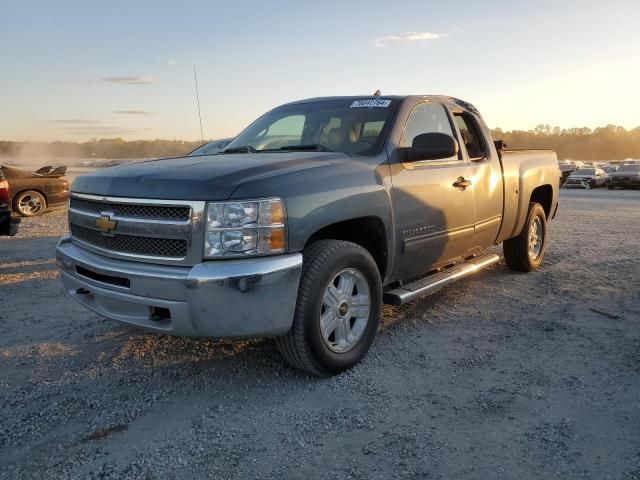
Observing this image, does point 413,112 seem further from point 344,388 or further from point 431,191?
point 344,388

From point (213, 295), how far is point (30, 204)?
478 inches

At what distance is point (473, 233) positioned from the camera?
4918 mm

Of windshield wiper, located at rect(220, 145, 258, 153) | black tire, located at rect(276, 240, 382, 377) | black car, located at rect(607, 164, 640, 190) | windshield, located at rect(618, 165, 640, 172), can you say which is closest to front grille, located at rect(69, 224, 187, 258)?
black tire, located at rect(276, 240, 382, 377)

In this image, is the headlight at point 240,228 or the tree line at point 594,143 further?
the tree line at point 594,143

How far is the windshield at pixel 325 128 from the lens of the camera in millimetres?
4184

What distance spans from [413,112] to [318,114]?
829 mm

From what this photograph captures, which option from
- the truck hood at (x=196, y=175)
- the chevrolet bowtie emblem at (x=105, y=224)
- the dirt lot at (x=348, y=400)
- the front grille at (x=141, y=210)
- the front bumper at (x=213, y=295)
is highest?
the truck hood at (x=196, y=175)

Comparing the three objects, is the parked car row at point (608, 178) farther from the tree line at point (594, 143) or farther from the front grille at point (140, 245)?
the tree line at point (594, 143)

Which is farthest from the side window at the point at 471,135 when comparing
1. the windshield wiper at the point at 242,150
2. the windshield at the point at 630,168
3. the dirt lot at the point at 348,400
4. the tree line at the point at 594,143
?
the tree line at the point at 594,143

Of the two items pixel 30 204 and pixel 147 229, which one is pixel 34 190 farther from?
pixel 147 229

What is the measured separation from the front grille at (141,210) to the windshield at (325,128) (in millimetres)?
1394

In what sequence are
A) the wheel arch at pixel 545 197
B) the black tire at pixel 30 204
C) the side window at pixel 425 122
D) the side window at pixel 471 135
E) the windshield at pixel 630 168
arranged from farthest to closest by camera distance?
1. the windshield at pixel 630 168
2. the black tire at pixel 30 204
3. the wheel arch at pixel 545 197
4. the side window at pixel 471 135
5. the side window at pixel 425 122

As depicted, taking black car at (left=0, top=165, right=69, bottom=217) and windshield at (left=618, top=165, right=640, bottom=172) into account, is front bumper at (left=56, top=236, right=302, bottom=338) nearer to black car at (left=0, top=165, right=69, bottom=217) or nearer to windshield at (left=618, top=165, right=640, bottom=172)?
black car at (left=0, top=165, right=69, bottom=217)

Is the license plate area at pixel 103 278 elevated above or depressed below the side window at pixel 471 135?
below
